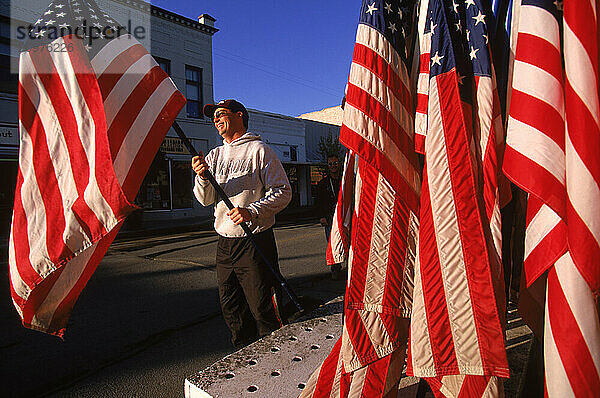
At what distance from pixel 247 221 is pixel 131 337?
189 centimetres

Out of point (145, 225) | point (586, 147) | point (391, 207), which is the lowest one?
point (145, 225)

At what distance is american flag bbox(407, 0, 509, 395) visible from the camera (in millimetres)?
1254

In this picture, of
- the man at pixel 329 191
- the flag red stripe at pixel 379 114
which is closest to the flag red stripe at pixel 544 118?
the flag red stripe at pixel 379 114

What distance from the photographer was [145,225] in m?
15.2

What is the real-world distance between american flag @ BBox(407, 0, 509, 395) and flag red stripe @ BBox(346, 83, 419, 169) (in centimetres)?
17

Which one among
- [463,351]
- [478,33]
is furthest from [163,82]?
[463,351]

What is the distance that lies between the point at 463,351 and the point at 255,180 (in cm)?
207

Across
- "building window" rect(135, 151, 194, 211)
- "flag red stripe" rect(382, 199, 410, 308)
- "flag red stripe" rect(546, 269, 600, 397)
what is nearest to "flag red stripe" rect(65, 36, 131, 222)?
"flag red stripe" rect(382, 199, 410, 308)

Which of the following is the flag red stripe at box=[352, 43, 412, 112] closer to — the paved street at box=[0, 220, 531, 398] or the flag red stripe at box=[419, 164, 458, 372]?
the flag red stripe at box=[419, 164, 458, 372]

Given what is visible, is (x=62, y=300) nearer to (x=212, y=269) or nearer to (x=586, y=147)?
(x=586, y=147)

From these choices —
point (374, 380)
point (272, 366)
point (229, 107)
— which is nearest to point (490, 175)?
point (374, 380)

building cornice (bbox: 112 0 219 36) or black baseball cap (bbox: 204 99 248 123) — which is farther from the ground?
building cornice (bbox: 112 0 219 36)

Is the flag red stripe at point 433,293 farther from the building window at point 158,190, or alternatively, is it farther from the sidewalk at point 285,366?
the building window at point 158,190

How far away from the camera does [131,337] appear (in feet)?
12.0
